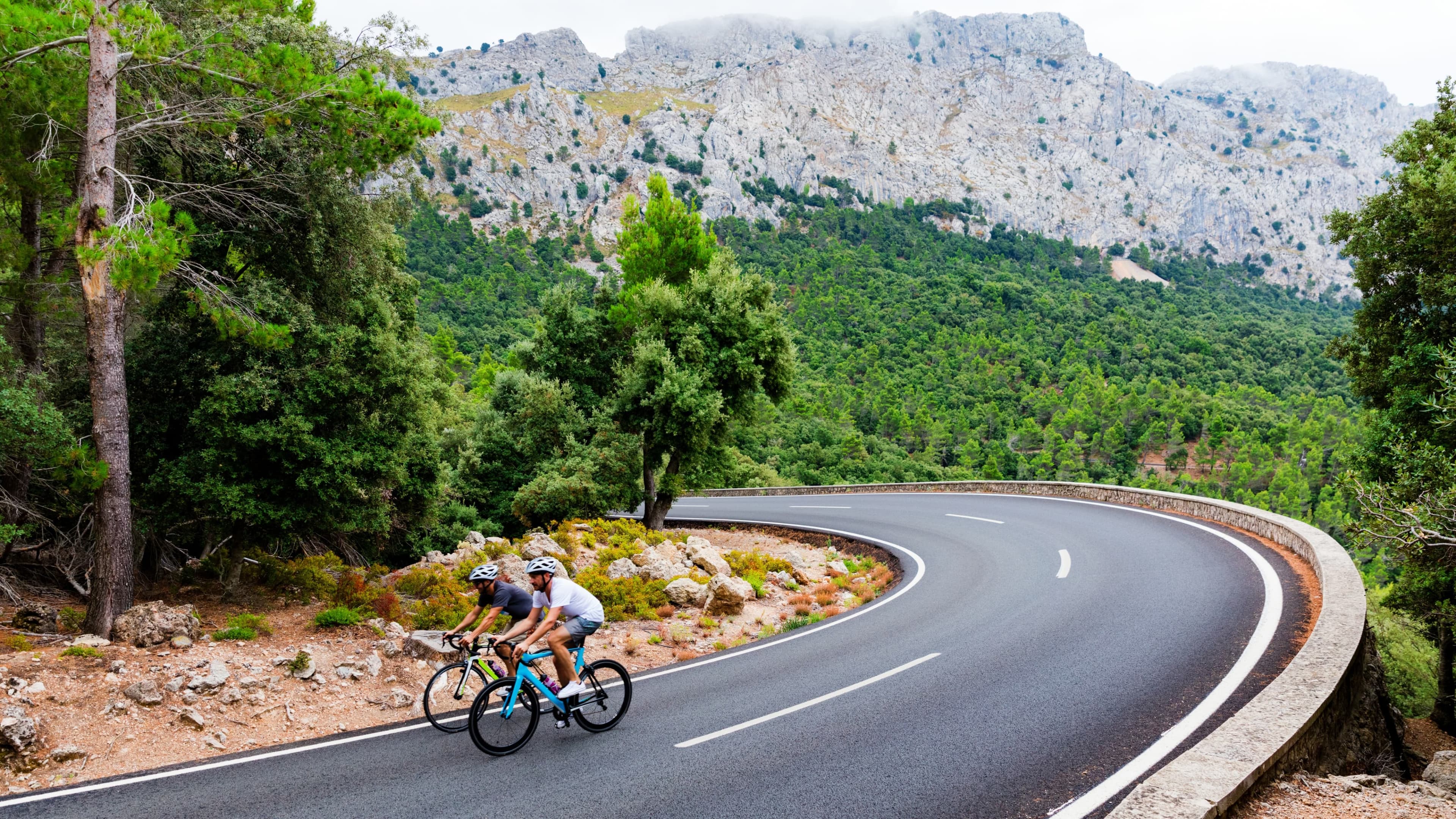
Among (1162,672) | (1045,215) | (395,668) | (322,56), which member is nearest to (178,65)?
(322,56)

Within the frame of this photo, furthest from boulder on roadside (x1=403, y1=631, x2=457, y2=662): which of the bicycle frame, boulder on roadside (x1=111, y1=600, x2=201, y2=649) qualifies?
the bicycle frame

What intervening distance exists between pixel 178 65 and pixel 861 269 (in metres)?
125

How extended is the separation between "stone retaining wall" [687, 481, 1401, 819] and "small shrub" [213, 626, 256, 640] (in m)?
9.85

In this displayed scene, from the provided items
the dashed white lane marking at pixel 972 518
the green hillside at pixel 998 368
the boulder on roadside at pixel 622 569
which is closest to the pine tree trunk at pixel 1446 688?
the dashed white lane marking at pixel 972 518

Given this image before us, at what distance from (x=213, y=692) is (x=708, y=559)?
8983 millimetres

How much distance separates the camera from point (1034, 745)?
5625 mm

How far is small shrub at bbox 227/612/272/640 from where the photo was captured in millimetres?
9062

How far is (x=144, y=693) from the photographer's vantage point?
22.6ft

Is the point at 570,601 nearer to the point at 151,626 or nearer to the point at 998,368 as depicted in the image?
the point at 151,626

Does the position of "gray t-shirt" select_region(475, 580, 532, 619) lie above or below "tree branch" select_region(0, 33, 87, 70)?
below

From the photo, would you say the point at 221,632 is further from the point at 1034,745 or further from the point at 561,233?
the point at 561,233

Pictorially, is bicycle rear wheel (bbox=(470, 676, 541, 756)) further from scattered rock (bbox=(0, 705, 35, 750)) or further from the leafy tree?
the leafy tree

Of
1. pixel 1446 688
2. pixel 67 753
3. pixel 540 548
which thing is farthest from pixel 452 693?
pixel 1446 688

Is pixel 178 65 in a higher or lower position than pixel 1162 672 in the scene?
higher
